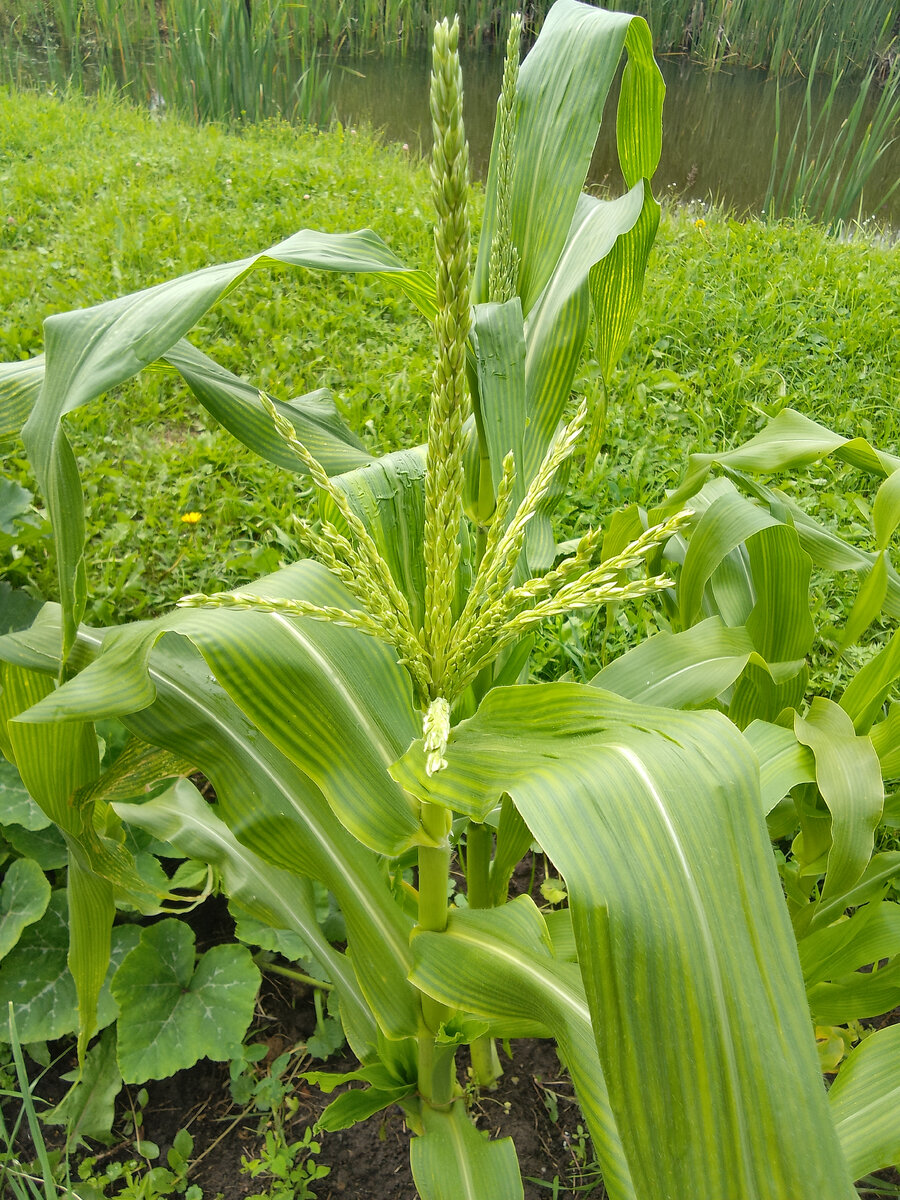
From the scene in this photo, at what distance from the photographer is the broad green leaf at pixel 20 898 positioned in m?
1.42

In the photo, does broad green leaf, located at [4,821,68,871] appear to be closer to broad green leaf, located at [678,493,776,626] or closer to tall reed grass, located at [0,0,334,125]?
broad green leaf, located at [678,493,776,626]

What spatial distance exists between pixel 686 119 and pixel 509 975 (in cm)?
870

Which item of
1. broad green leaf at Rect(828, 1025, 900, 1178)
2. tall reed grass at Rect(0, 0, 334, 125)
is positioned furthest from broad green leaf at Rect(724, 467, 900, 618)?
tall reed grass at Rect(0, 0, 334, 125)

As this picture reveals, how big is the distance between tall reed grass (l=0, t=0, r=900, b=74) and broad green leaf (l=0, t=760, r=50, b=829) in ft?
19.7

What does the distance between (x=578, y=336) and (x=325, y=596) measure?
22.5 inches

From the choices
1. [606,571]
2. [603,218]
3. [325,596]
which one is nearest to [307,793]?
[325,596]

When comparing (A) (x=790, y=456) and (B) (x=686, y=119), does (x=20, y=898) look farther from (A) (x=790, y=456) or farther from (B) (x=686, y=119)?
(B) (x=686, y=119)

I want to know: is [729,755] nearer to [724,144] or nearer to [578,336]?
[578,336]

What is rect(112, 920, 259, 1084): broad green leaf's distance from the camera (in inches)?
53.2

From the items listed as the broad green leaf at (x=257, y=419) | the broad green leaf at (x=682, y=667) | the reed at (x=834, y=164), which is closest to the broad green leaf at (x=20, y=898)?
the broad green leaf at (x=257, y=419)

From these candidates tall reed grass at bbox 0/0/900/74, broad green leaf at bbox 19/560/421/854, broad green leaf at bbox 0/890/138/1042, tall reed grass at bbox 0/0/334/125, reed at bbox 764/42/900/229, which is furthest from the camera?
tall reed grass at bbox 0/0/900/74

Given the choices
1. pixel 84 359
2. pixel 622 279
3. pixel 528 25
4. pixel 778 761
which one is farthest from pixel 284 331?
pixel 528 25

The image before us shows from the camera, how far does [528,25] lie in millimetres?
8133

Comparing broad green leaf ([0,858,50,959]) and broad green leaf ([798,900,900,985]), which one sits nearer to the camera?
broad green leaf ([798,900,900,985])
